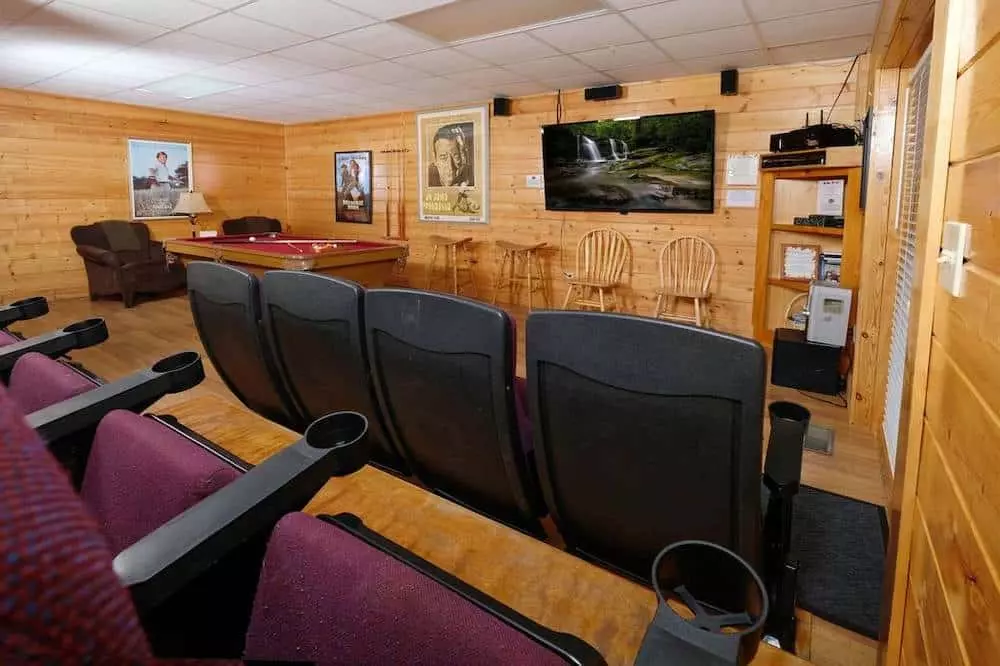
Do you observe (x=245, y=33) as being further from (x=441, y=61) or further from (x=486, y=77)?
(x=486, y=77)

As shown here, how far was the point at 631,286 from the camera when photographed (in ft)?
20.3

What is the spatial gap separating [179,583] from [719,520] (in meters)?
1.00

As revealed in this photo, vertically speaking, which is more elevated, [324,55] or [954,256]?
[324,55]

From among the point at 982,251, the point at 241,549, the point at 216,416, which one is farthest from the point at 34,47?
the point at 982,251

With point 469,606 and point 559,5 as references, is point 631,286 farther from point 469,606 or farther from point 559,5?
point 469,606

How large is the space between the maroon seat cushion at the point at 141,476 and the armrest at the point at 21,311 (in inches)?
44.6

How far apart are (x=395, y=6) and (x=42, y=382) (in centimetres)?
343

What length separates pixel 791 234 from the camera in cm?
506

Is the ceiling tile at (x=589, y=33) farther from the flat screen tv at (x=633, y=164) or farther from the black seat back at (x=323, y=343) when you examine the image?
the black seat back at (x=323, y=343)

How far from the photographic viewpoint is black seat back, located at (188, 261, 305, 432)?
75.4 inches

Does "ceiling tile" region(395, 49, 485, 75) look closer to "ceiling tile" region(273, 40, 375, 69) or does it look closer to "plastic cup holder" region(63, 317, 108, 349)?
"ceiling tile" region(273, 40, 375, 69)

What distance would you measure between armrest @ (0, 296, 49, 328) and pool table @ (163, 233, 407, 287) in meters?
3.12

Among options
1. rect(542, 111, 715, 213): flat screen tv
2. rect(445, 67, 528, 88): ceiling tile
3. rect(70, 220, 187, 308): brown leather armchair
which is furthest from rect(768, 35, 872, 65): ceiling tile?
rect(70, 220, 187, 308): brown leather armchair

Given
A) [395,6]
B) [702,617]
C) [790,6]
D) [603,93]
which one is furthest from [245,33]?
[702,617]
